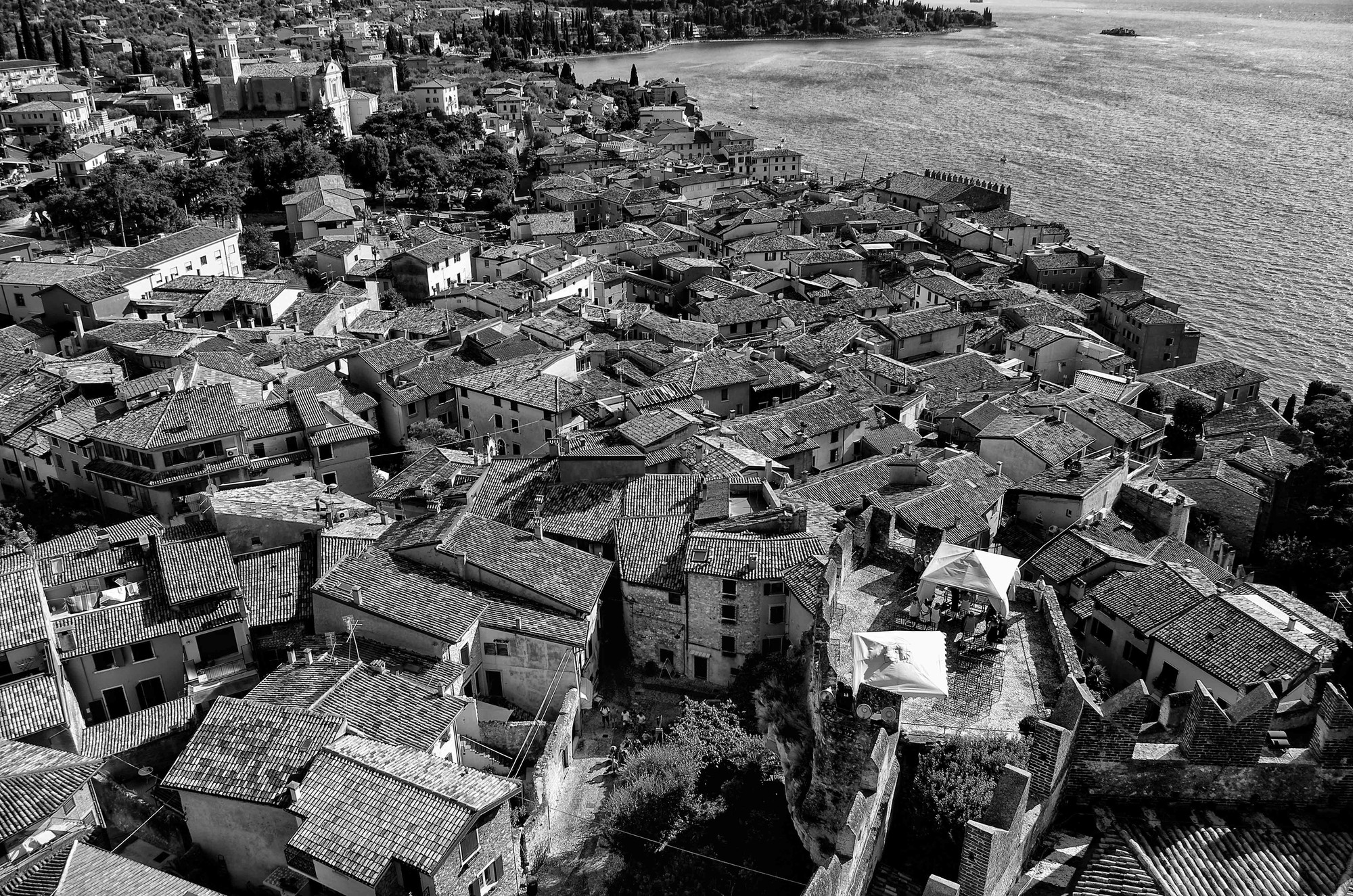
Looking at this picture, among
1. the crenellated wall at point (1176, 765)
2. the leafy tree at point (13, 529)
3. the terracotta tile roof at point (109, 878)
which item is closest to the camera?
the crenellated wall at point (1176, 765)

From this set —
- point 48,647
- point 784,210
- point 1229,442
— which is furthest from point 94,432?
point 784,210

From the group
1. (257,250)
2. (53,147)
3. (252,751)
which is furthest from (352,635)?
(53,147)

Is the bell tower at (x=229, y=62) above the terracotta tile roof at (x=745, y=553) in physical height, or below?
above

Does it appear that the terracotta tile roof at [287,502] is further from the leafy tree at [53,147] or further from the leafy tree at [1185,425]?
the leafy tree at [53,147]

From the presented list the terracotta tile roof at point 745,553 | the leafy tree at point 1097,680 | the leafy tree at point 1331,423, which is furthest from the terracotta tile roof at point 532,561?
the leafy tree at point 1331,423

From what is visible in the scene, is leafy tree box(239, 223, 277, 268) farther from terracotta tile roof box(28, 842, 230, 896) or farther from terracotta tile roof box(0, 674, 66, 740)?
terracotta tile roof box(28, 842, 230, 896)

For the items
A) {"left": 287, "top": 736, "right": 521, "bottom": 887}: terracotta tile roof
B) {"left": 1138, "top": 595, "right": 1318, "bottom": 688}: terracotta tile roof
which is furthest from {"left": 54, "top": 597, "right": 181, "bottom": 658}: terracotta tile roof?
{"left": 1138, "top": 595, "right": 1318, "bottom": 688}: terracotta tile roof
